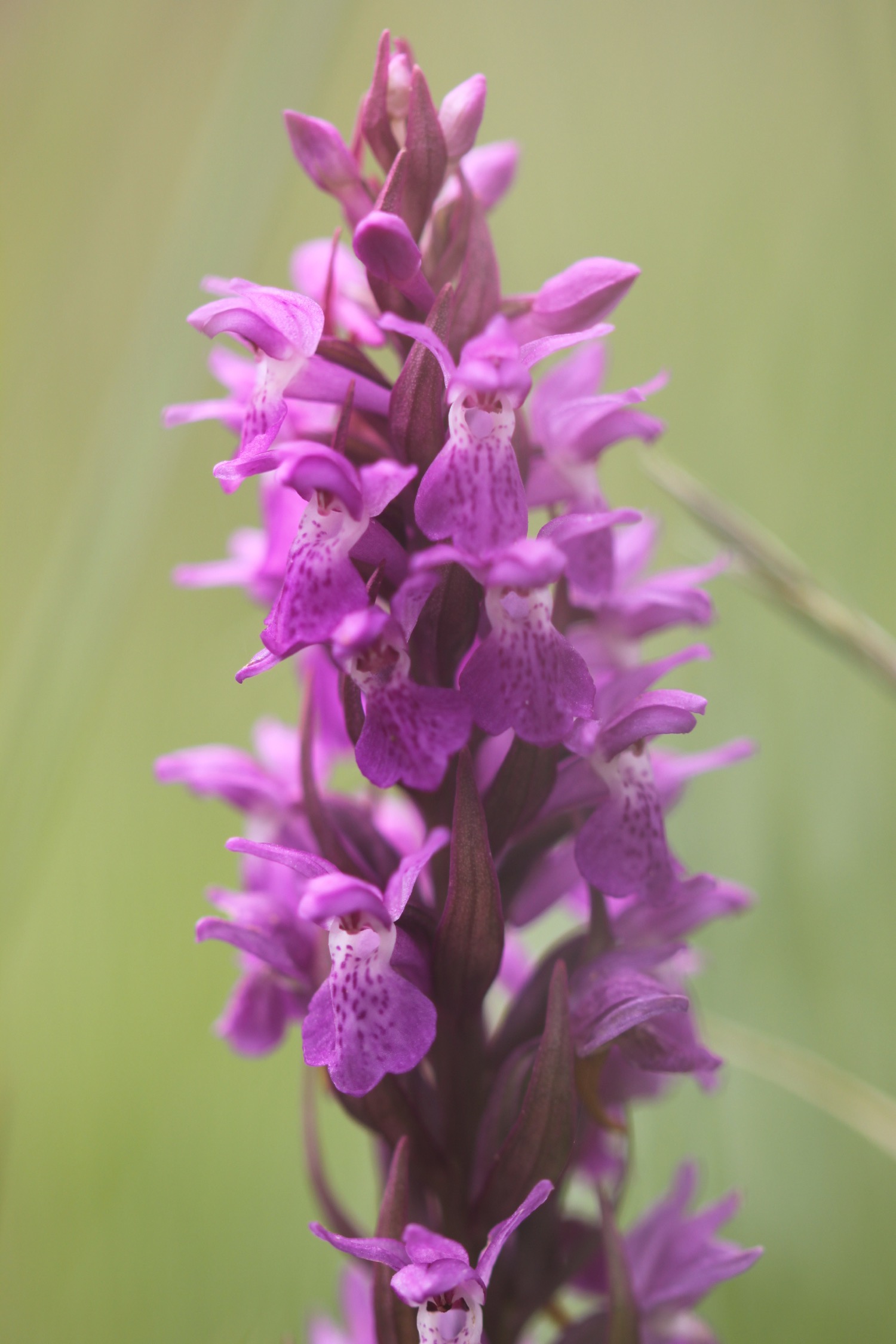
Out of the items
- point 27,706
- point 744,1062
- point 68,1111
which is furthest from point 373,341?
point 68,1111

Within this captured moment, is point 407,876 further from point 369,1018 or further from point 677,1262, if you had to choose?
point 677,1262

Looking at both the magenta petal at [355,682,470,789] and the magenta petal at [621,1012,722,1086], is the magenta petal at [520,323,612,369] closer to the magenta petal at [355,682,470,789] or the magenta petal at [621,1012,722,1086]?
the magenta petal at [355,682,470,789]

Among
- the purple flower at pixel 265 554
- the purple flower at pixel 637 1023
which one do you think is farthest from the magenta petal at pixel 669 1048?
the purple flower at pixel 265 554

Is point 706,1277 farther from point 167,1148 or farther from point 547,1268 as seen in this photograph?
point 167,1148

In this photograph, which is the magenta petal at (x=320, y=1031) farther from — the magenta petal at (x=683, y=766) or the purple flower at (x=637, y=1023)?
the magenta petal at (x=683, y=766)

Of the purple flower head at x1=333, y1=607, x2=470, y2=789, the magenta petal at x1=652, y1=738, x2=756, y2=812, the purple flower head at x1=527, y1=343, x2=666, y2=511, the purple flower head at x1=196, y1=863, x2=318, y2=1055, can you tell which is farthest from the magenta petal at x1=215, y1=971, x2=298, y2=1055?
the purple flower head at x1=527, y1=343, x2=666, y2=511

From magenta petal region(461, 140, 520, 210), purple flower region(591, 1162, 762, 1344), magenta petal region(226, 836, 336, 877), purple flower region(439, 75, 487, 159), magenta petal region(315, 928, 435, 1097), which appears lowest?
purple flower region(591, 1162, 762, 1344)

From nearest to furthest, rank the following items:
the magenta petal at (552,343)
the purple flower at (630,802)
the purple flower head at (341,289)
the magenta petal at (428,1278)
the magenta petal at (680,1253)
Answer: the magenta petal at (428,1278) < the magenta petal at (552,343) < the purple flower at (630,802) < the magenta petal at (680,1253) < the purple flower head at (341,289)

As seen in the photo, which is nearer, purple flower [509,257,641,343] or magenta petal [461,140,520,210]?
purple flower [509,257,641,343]
